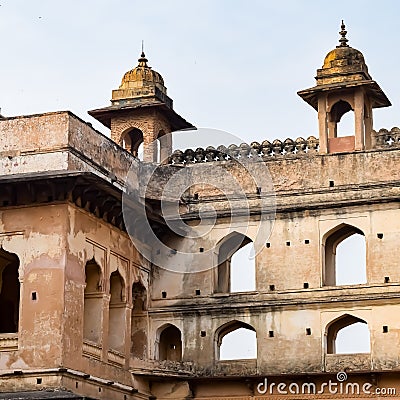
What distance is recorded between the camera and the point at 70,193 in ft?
58.7

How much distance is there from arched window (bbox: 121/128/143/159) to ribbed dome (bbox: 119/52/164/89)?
2.89ft

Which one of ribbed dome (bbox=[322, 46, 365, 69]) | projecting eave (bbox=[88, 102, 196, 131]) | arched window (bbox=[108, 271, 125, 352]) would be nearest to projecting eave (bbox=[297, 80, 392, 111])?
ribbed dome (bbox=[322, 46, 365, 69])

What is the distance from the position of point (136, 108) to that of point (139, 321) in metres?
4.20

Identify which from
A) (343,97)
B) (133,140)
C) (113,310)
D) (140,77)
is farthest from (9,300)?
(343,97)

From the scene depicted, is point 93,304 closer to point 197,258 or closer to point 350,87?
point 197,258

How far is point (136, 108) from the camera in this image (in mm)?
22328

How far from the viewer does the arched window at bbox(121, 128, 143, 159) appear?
74.4ft

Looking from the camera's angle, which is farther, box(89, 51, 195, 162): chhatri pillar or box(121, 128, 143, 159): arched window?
box(121, 128, 143, 159): arched window

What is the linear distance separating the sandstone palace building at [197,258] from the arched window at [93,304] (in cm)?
3

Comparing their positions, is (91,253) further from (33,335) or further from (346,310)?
(346,310)

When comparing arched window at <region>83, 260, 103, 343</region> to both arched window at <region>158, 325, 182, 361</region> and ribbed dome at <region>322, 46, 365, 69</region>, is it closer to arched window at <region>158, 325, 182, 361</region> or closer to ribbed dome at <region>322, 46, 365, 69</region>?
arched window at <region>158, 325, 182, 361</region>

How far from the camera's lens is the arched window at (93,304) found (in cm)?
1861

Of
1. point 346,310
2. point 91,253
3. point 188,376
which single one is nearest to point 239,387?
point 188,376

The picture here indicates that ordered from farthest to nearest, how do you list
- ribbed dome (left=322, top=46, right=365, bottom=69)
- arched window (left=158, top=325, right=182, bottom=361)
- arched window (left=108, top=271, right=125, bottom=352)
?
arched window (left=158, top=325, right=182, bottom=361) < ribbed dome (left=322, top=46, right=365, bottom=69) < arched window (left=108, top=271, right=125, bottom=352)
